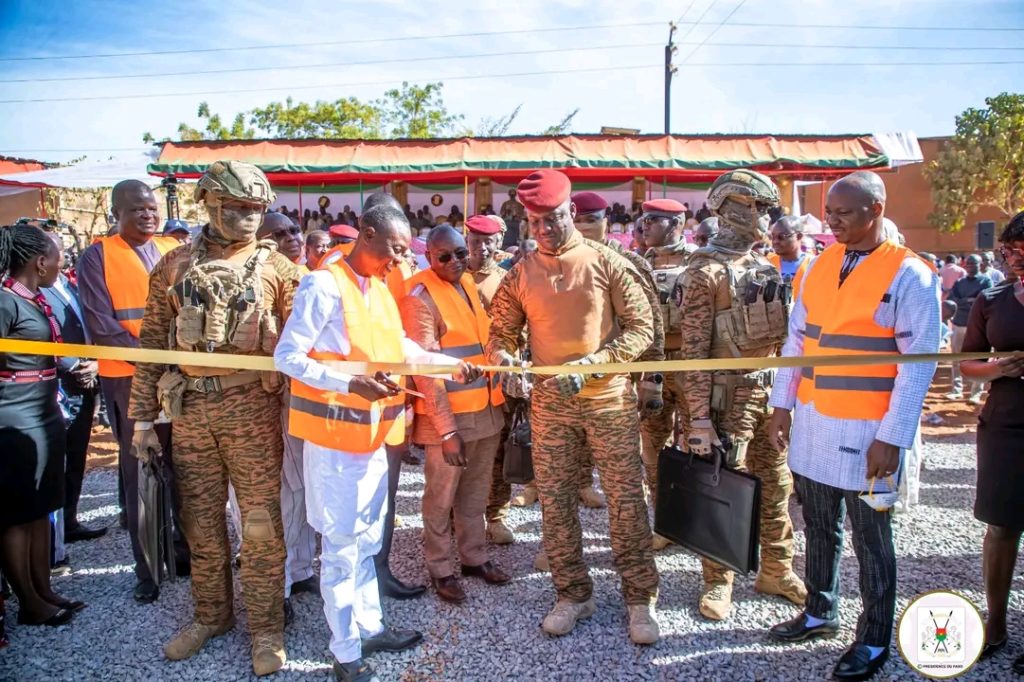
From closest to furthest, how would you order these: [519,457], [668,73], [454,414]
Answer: [454,414], [519,457], [668,73]

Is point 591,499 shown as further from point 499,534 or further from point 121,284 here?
point 121,284

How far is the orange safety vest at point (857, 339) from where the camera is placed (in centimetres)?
294

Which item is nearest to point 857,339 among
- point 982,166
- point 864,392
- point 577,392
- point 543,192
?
point 864,392


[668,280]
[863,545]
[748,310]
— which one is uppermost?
[668,280]

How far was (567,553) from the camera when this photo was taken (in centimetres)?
360

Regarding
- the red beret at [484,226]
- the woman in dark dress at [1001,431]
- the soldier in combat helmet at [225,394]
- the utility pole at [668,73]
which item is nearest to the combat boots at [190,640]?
the soldier in combat helmet at [225,394]

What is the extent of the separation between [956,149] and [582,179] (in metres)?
21.5

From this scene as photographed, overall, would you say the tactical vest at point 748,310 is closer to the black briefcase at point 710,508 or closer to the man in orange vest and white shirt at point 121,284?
the black briefcase at point 710,508

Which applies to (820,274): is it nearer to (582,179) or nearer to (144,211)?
(144,211)

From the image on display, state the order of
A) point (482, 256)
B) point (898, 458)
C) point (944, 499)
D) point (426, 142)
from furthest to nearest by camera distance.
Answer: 1. point (426, 142)
2. point (944, 499)
3. point (482, 256)
4. point (898, 458)

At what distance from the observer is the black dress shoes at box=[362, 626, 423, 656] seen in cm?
338

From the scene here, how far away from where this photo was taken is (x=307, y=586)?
4102mm

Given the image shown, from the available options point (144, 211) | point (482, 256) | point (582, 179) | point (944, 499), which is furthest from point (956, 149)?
point (144, 211)

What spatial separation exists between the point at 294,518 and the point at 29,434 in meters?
1.49
